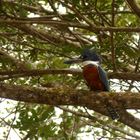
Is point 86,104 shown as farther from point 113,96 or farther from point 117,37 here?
point 117,37

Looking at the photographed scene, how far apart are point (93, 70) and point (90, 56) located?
0.89 ft

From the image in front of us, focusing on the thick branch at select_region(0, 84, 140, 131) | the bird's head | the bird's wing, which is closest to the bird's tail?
the thick branch at select_region(0, 84, 140, 131)

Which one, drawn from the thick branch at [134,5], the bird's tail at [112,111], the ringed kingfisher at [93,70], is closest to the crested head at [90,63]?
the ringed kingfisher at [93,70]

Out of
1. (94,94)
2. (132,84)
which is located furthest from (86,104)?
(132,84)

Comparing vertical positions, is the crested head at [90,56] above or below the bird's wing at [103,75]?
above

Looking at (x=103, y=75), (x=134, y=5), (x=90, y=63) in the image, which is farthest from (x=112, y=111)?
(x=134, y=5)

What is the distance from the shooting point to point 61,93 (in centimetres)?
342

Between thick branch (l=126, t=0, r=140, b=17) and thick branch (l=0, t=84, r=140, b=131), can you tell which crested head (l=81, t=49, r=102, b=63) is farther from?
thick branch (l=126, t=0, r=140, b=17)

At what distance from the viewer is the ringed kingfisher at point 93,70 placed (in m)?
4.01

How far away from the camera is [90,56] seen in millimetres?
3943

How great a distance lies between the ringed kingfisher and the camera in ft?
13.2

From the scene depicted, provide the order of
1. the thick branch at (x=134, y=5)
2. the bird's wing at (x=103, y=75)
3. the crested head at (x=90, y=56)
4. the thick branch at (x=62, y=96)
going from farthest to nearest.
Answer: the bird's wing at (x=103, y=75) → the crested head at (x=90, y=56) → the thick branch at (x=62, y=96) → the thick branch at (x=134, y=5)

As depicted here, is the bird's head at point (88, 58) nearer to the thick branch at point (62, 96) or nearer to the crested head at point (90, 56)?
the crested head at point (90, 56)

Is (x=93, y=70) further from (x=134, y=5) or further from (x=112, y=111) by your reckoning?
(x=134, y=5)
